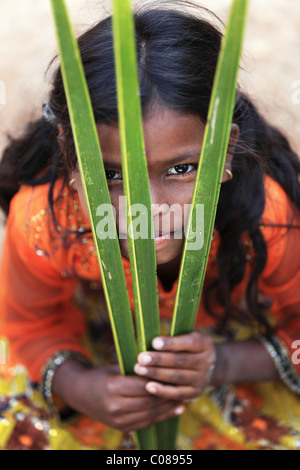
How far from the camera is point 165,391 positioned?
103cm

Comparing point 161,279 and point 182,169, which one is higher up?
point 182,169

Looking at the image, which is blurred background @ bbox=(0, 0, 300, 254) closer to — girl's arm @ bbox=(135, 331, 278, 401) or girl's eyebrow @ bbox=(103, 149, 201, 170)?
girl's arm @ bbox=(135, 331, 278, 401)

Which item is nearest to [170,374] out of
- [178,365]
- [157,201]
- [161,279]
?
[178,365]

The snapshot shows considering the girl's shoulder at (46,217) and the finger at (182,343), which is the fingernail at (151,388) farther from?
the girl's shoulder at (46,217)

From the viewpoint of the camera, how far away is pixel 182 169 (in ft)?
2.83

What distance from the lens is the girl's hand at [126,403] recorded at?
1046 millimetres

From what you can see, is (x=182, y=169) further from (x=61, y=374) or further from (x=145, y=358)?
(x=61, y=374)

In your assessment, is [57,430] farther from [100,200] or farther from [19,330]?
[100,200]

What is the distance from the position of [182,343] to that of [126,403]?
0.19 m

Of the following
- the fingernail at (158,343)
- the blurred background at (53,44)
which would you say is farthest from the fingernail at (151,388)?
the blurred background at (53,44)

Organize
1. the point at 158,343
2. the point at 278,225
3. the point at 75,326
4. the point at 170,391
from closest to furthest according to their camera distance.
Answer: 1. the point at 158,343
2. the point at 170,391
3. the point at 278,225
4. the point at 75,326

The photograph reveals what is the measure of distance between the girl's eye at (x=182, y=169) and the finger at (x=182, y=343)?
254 millimetres

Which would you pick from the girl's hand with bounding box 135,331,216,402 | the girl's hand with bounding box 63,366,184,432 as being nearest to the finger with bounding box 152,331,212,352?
the girl's hand with bounding box 135,331,216,402

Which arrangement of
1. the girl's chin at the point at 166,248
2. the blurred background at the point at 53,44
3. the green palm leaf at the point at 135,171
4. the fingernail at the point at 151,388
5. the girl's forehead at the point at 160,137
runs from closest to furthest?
the green palm leaf at the point at 135,171 → the girl's forehead at the point at 160,137 → the girl's chin at the point at 166,248 → the fingernail at the point at 151,388 → the blurred background at the point at 53,44
